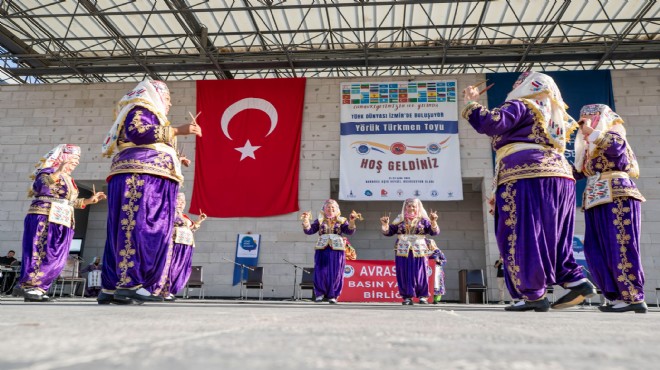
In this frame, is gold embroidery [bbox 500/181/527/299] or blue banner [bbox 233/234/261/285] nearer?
gold embroidery [bbox 500/181/527/299]

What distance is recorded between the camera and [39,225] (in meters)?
3.67

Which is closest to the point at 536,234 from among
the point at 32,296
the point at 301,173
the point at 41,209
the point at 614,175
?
the point at 614,175

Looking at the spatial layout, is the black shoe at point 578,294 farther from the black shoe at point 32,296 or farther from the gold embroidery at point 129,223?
the black shoe at point 32,296

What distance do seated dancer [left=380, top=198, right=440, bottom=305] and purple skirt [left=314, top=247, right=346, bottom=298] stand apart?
0.62 metres

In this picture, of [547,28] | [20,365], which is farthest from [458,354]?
[547,28]

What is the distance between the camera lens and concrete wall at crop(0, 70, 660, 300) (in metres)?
8.39

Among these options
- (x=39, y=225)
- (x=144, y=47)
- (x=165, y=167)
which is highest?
(x=144, y=47)

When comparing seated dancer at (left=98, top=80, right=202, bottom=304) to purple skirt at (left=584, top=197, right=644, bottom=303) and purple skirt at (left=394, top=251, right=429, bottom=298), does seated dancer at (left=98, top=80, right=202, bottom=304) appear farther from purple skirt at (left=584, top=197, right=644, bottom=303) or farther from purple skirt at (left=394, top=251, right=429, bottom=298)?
purple skirt at (left=394, top=251, right=429, bottom=298)

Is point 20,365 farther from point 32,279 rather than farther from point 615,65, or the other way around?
point 615,65

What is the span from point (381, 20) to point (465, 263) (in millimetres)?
4922

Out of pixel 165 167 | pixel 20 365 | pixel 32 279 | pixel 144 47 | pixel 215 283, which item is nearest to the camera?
pixel 20 365

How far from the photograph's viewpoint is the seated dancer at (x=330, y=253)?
204 inches

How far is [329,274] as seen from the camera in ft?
17.0

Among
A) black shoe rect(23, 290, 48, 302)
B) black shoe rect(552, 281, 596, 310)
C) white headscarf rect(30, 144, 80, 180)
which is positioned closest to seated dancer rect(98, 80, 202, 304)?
black shoe rect(23, 290, 48, 302)
